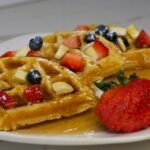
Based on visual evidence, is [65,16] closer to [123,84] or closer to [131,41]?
[131,41]

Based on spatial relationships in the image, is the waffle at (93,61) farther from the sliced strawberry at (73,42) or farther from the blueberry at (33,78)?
the blueberry at (33,78)

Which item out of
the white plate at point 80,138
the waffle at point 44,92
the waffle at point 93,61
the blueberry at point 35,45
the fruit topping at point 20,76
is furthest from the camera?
the blueberry at point 35,45

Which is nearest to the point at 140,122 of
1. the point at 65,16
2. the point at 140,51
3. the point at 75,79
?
the point at 75,79

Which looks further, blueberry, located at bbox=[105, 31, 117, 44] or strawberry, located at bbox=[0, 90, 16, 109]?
blueberry, located at bbox=[105, 31, 117, 44]

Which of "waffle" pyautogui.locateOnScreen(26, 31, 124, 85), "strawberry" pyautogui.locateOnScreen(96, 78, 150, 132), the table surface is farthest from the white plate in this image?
the table surface

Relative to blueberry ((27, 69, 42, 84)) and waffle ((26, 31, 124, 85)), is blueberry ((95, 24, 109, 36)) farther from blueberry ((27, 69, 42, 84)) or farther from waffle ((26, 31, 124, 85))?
blueberry ((27, 69, 42, 84))

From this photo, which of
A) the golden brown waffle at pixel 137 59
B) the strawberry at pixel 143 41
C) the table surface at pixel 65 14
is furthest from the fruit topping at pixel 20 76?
the table surface at pixel 65 14
